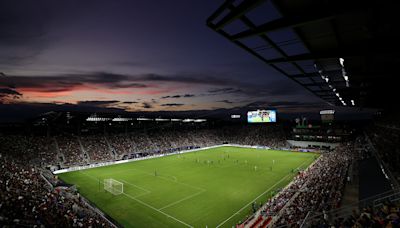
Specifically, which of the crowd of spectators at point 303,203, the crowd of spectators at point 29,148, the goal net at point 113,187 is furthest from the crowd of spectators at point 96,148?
the crowd of spectators at point 303,203

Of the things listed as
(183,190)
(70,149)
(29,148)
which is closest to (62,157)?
(70,149)

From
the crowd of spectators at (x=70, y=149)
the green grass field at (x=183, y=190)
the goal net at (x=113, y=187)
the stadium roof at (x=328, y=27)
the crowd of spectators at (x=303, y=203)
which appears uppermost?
the stadium roof at (x=328, y=27)

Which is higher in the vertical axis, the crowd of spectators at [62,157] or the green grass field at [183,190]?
the crowd of spectators at [62,157]

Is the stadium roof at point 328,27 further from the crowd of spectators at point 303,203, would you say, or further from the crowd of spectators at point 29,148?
the crowd of spectators at point 29,148

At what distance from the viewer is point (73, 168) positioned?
39.7 metres

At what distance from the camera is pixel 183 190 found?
2906 cm

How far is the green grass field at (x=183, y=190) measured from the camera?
21.1 m

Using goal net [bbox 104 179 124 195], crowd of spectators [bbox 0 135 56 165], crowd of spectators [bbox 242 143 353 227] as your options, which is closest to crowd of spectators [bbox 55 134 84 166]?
crowd of spectators [bbox 0 135 56 165]

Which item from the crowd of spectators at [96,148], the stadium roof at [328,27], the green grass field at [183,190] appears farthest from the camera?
the crowd of spectators at [96,148]

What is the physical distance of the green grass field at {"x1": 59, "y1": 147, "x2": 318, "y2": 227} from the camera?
21.1 metres

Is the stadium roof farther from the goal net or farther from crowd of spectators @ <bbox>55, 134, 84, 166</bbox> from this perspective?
crowd of spectators @ <bbox>55, 134, 84, 166</bbox>

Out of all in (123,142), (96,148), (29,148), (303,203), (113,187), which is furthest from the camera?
(123,142)

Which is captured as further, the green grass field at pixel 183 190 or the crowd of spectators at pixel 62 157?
the green grass field at pixel 183 190

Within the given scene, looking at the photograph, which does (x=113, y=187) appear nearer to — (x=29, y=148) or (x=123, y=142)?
(x=29, y=148)
